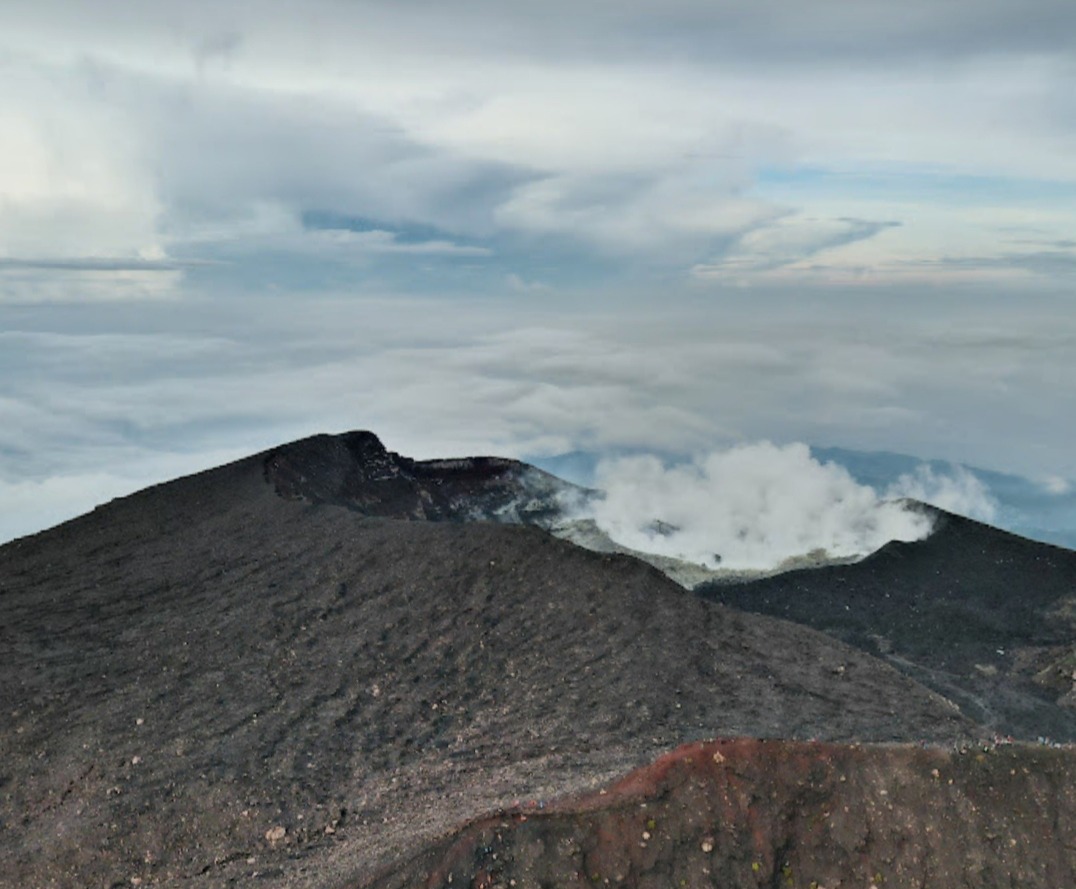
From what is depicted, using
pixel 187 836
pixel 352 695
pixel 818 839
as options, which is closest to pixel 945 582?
pixel 352 695

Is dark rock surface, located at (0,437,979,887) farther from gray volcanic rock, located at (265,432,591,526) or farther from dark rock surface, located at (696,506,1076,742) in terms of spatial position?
gray volcanic rock, located at (265,432,591,526)

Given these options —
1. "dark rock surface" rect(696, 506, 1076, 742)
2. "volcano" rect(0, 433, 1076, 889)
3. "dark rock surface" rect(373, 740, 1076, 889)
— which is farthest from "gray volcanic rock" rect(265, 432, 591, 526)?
"dark rock surface" rect(373, 740, 1076, 889)

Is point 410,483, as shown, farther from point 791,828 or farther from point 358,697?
point 791,828

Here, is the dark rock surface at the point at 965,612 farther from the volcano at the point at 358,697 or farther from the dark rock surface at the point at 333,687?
the dark rock surface at the point at 333,687

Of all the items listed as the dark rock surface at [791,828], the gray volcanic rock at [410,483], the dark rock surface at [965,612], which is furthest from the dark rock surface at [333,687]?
the gray volcanic rock at [410,483]

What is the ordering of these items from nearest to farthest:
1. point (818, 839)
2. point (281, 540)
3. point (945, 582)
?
point (818, 839) → point (281, 540) → point (945, 582)

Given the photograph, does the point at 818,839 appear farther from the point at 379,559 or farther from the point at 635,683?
the point at 379,559
